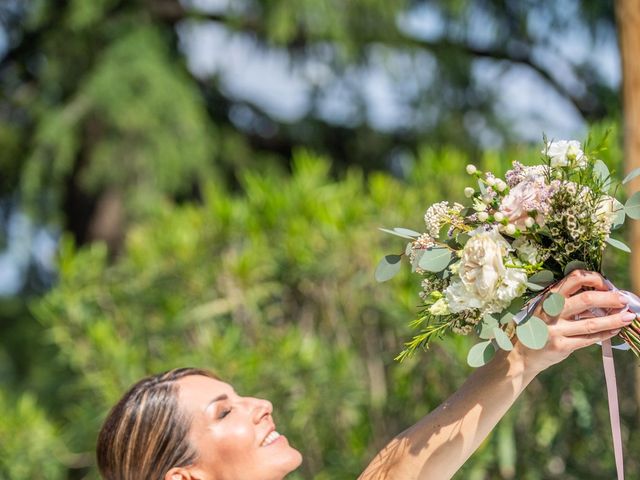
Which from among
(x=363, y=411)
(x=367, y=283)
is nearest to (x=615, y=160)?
(x=367, y=283)

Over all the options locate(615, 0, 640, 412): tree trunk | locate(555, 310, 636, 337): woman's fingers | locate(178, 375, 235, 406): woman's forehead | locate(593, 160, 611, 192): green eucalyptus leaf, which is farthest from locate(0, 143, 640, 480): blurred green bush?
locate(555, 310, 636, 337): woman's fingers

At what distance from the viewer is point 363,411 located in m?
5.55

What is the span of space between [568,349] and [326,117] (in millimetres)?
7245

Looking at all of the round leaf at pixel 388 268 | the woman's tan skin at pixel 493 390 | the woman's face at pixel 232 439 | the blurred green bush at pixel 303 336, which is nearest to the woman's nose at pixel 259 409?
the woman's face at pixel 232 439

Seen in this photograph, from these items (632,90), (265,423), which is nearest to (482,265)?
(265,423)

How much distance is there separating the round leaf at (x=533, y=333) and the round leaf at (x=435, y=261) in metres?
0.20

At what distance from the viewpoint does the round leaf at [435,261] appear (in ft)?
6.49

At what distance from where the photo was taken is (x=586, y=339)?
1.91m

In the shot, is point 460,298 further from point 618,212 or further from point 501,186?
point 618,212

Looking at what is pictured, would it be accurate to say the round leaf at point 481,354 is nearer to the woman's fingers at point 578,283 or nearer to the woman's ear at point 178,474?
the woman's fingers at point 578,283

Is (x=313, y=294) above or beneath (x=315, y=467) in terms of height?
above

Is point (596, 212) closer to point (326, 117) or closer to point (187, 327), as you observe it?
point (187, 327)

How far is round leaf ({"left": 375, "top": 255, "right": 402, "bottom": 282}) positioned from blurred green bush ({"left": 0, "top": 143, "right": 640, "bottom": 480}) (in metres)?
2.69

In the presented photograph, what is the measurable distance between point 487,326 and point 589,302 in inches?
7.6
